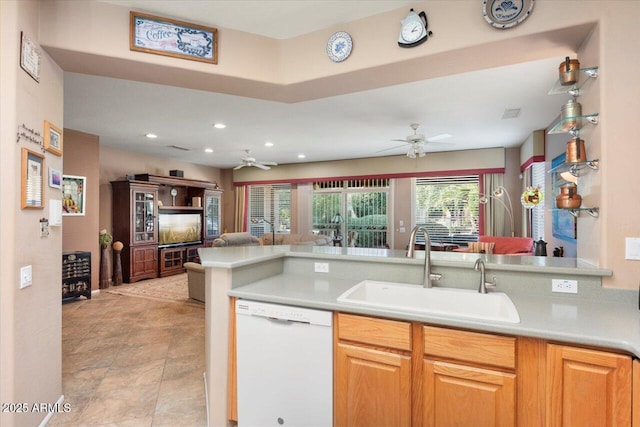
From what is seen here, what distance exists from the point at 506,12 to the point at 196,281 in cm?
461

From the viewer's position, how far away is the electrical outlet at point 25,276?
1694 mm

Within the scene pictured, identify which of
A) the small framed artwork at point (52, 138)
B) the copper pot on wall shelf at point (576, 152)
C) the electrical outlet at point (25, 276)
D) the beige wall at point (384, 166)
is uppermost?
the beige wall at point (384, 166)

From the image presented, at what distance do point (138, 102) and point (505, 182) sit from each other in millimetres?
6347

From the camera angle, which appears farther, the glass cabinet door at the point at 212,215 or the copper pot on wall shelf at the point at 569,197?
the glass cabinet door at the point at 212,215

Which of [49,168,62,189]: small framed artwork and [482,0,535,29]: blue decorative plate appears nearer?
[482,0,535,29]: blue decorative plate

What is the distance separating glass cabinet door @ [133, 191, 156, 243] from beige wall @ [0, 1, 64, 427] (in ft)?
14.2

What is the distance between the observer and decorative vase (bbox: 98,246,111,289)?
547cm

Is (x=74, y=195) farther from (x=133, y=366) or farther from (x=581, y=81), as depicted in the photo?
(x=581, y=81)

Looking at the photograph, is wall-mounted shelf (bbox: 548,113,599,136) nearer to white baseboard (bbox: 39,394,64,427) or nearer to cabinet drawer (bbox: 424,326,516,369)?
cabinet drawer (bbox: 424,326,516,369)

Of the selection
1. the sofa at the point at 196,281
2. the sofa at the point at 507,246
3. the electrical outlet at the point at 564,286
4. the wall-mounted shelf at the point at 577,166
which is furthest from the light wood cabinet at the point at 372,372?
the sofa at the point at 507,246

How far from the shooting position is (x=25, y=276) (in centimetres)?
173

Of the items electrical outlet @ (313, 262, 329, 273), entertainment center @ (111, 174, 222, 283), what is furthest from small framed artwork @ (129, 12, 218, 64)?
entertainment center @ (111, 174, 222, 283)

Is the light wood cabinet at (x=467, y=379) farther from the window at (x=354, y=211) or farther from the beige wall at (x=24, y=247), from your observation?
the window at (x=354, y=211)

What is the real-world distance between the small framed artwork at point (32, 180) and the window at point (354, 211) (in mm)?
6217
